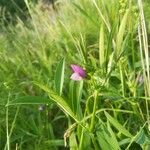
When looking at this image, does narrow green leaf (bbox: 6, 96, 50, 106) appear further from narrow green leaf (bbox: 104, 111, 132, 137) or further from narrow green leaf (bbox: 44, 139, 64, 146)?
narrow green leaf (bbox: 44, 139, 64, 146)

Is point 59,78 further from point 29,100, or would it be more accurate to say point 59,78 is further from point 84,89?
point 84,89

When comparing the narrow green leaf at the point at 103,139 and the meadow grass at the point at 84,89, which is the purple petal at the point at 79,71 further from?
the narrow green leaf at the point at 103,139

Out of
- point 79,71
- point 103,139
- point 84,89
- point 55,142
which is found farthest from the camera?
point 84,89

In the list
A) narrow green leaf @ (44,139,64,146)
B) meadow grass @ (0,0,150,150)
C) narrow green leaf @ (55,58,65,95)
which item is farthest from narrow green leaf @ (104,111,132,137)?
narrow green leaf @ (44,139,64,146)

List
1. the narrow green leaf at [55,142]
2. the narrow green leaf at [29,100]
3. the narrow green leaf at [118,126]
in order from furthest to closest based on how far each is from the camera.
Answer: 1. the narrow green leaf at [55,142]
2. the narrow green leaf at [118,126]
3. the narrow green leaf at [29,100]

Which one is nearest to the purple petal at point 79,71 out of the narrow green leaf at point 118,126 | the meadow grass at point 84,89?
the meadow grass at point 84,89

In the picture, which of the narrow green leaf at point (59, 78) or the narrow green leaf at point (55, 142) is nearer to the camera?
the narrow green leaf at point (59, 78)

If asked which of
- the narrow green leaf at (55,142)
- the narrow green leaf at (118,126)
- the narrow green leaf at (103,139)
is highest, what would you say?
the narrow green leaf at (118,126)

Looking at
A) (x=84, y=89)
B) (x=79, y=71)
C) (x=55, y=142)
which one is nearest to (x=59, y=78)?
(x=79, y=71)

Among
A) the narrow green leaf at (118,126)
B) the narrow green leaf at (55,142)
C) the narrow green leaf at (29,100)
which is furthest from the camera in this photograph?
the narrow green leaf at (55,142)

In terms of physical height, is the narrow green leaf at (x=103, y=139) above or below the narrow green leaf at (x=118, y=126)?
below
